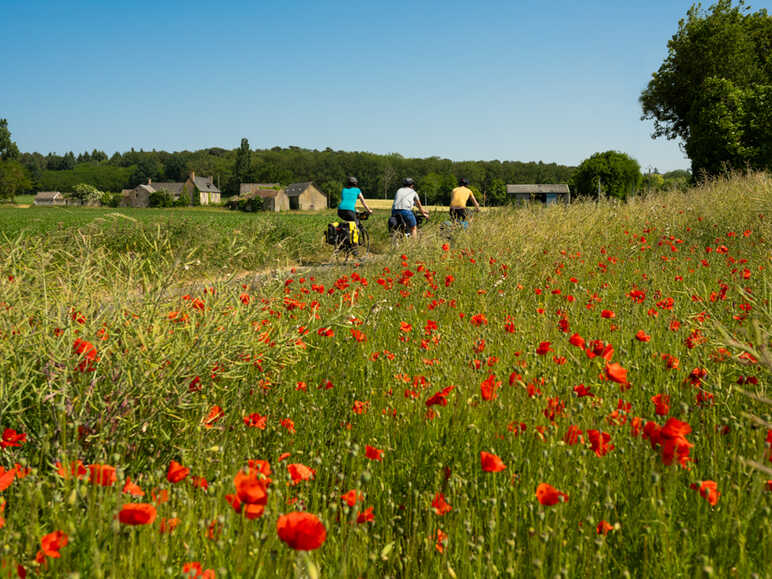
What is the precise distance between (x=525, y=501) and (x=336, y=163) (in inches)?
4542

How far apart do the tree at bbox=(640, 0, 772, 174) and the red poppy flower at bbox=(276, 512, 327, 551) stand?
23940 millimetres

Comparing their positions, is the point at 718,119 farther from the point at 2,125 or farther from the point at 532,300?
the point at 2,125

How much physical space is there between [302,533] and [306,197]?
105203 mm

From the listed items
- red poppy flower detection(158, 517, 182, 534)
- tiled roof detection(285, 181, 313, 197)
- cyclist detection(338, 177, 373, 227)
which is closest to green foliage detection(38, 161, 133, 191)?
tiled roof detection(285, 181, 313, 197)

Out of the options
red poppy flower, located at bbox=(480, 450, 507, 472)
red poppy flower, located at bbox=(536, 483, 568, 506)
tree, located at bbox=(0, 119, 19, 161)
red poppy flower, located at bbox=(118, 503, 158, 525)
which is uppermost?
tree, located at bbox=(0, 119, 19, 161)

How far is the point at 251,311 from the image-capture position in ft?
8.82

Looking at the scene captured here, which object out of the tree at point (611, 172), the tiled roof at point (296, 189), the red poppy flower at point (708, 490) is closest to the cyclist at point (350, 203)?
the red poppy flower at point (708, 490)

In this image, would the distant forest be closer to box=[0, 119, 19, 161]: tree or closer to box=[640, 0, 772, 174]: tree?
box=[0, 119, 19, 161]: tree

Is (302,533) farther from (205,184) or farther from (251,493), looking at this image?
(205,184)

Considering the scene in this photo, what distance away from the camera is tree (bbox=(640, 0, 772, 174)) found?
72.7 feet

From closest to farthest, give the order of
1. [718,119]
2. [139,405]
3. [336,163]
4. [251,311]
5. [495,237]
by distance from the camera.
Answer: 1. [139,405]
2. [251,311]
3. [495,237]
4. [718,119]
5. [336,163]

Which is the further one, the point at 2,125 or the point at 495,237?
the point at 2,125

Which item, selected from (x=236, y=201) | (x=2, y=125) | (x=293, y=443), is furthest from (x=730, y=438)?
(x=2, y=125)

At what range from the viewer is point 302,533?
869 millimetres
